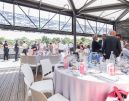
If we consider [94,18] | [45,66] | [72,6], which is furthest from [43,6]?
[45,66]

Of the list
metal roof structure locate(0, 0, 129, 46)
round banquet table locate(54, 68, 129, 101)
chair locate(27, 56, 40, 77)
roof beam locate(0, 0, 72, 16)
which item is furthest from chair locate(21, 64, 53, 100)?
roof beam locate(0, 0, 72, 16)

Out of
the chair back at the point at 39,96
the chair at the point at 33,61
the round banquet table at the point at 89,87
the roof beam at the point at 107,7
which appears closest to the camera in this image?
the chair back at the point at 39,96

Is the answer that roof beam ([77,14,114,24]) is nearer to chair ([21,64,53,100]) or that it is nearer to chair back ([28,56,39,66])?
chair back ([28,56,39,66])

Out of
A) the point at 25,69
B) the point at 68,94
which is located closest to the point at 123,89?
the point at 68,94

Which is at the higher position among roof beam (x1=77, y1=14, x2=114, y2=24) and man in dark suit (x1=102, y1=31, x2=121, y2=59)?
roof beam (x1=77, y1=14, x2=114, y2=24)

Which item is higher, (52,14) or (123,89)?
(52,14)

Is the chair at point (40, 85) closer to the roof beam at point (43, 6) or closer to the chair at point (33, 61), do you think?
the chair at point (33, 61)

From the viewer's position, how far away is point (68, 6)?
12.4 meters

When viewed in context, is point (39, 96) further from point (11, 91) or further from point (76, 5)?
point (76, 5)

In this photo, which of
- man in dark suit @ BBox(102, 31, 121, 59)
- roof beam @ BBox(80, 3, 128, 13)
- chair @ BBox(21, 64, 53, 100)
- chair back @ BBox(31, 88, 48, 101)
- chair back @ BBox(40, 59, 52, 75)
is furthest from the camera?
roof beam @ BBox(80, 3, 128, 13)

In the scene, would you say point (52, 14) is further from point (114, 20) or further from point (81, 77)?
point (81, 77)

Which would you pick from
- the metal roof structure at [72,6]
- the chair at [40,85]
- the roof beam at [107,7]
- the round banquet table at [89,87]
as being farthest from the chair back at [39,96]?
the roof beam at [107,7]

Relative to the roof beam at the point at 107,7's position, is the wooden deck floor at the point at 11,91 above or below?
below

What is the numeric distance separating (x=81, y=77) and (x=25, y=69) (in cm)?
128
